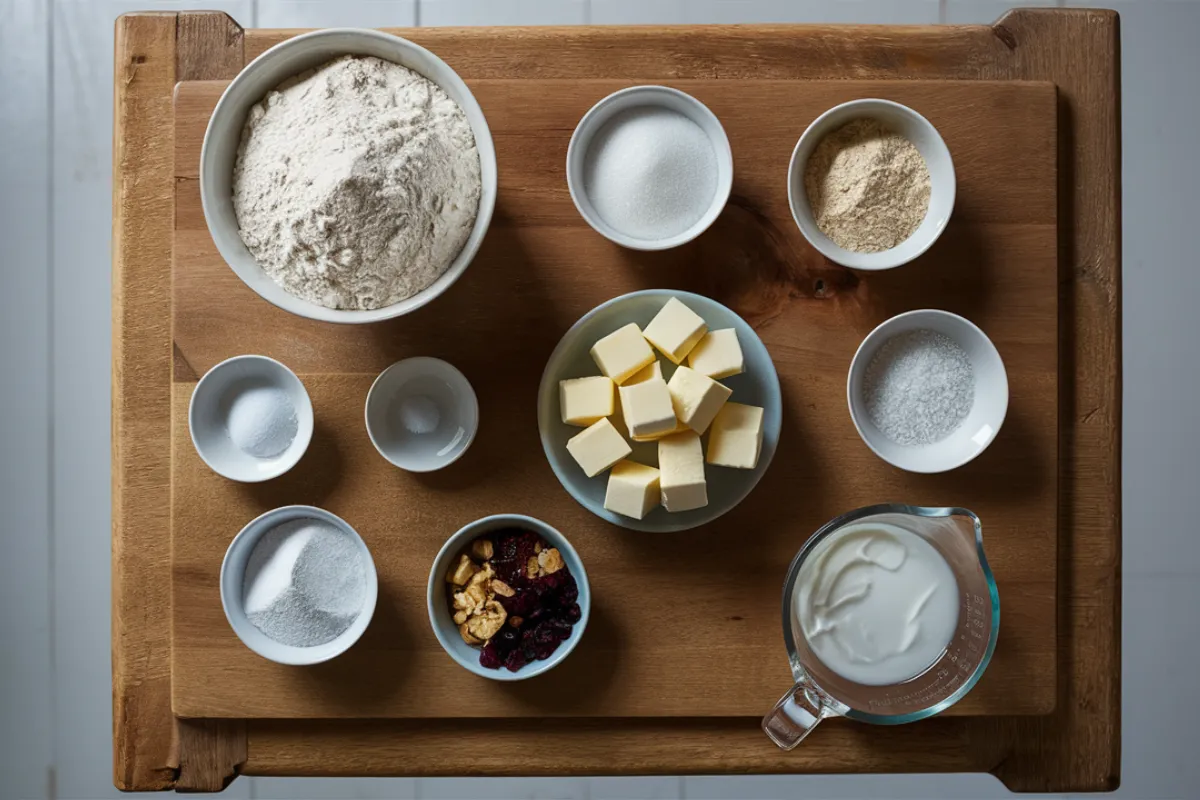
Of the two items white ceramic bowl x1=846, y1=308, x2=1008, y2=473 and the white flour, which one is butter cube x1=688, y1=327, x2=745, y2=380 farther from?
the white flour

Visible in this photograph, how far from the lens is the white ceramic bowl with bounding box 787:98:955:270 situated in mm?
1199

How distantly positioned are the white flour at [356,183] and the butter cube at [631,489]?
1.26 ft

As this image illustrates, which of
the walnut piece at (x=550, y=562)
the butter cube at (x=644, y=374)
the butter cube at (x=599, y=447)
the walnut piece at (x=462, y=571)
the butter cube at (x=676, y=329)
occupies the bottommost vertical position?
the walnut piece at (x=462, y=571)

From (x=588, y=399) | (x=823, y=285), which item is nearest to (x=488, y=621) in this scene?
(x=588, y=399)

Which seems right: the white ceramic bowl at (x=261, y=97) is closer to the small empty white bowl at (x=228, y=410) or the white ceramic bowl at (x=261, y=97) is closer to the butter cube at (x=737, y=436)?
the small empty white bowl at (x=228, y=410)

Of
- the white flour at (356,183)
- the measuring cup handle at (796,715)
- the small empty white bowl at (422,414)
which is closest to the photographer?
the white flour at (356,183)

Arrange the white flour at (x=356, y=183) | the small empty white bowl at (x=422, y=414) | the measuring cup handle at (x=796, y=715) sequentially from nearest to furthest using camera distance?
the white flour at (x=356, y=183) < the measuring cup handle at (x=796, y=715) < the small empty white bowl at (x=422, y=414)

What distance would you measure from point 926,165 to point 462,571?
92 cm

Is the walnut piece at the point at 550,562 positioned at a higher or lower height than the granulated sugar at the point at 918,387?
lower

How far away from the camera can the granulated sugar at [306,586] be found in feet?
4.00

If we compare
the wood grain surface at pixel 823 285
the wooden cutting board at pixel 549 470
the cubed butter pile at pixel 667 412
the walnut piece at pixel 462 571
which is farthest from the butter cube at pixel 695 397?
the wood grain surface at pixel 823 285

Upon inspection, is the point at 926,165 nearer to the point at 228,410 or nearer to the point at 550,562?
the point at 550,562

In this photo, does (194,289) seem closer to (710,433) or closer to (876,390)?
(710,433)

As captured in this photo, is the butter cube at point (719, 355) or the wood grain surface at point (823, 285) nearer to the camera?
the butter cube at point (719, 355)
